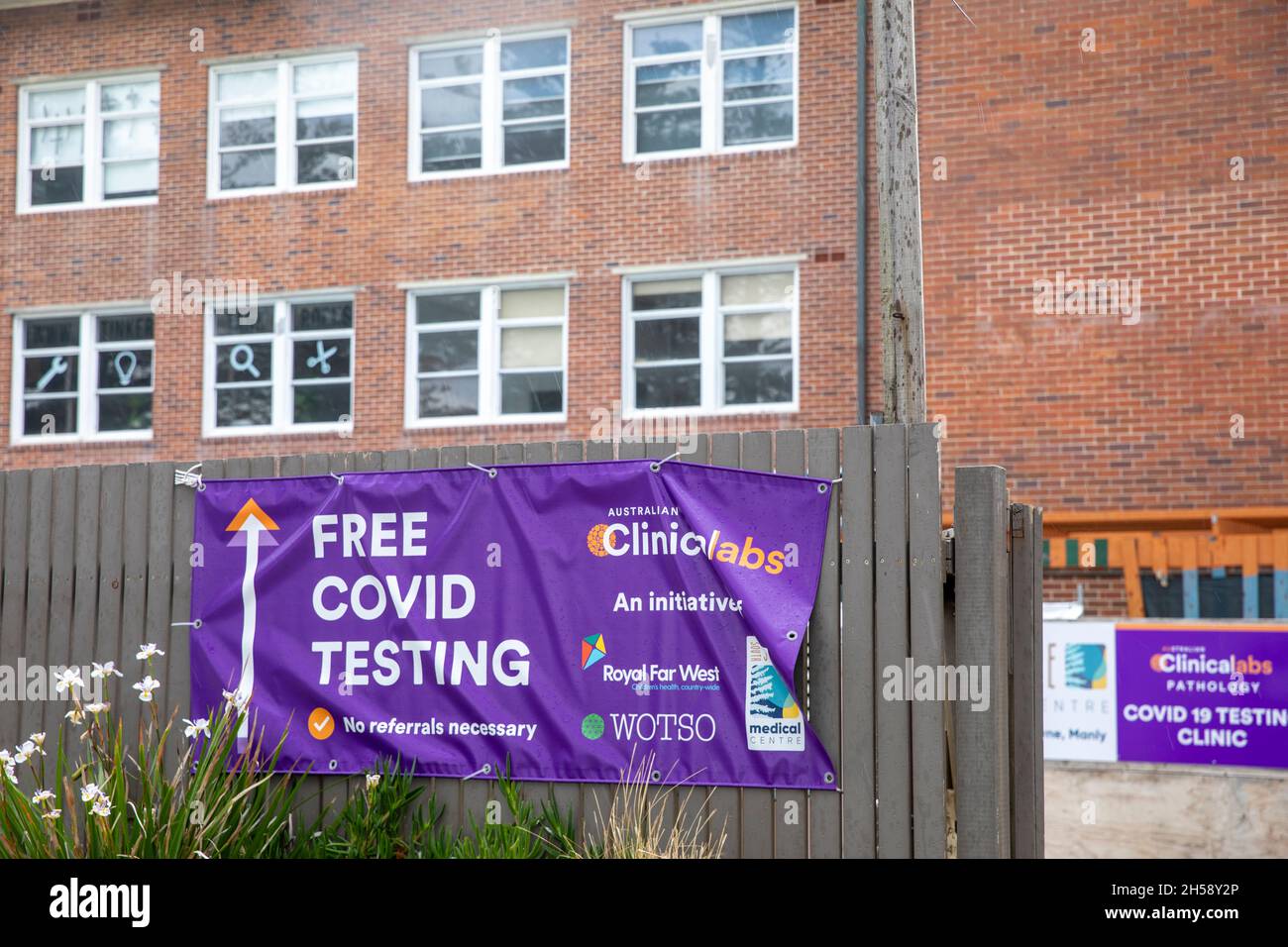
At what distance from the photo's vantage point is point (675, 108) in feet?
63.0

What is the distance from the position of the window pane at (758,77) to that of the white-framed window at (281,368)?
5971 mm

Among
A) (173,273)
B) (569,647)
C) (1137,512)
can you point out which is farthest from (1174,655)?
(173,273)

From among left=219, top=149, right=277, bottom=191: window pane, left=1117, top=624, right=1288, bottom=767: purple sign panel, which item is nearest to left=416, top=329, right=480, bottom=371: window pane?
left=219, top=149, right=277, bottom=191: window pane

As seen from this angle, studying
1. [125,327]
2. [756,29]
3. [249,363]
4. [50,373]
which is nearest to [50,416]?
[50,373]

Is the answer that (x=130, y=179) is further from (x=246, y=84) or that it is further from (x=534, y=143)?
(x=534, y=143)

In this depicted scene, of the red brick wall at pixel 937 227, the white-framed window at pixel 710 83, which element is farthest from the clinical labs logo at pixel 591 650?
the white-framed window at pixel 710 83

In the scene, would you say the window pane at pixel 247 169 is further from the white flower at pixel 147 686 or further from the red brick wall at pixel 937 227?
the white flower at pixel 147 686

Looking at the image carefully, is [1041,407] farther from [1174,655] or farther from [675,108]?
[675,108]

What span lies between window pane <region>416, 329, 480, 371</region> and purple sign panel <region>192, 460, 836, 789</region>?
479 inches

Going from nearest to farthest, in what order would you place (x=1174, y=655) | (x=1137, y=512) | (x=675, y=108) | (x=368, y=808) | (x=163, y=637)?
(x=368, y=808), (x=163, y=637), (x=1174, y=655), (x=1137, y=512), (x=675, y=108)

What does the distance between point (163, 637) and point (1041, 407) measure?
1227 cm

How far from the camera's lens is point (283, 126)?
20.5m

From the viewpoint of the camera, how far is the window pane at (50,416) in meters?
21.2

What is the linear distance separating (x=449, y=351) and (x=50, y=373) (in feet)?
20.5
